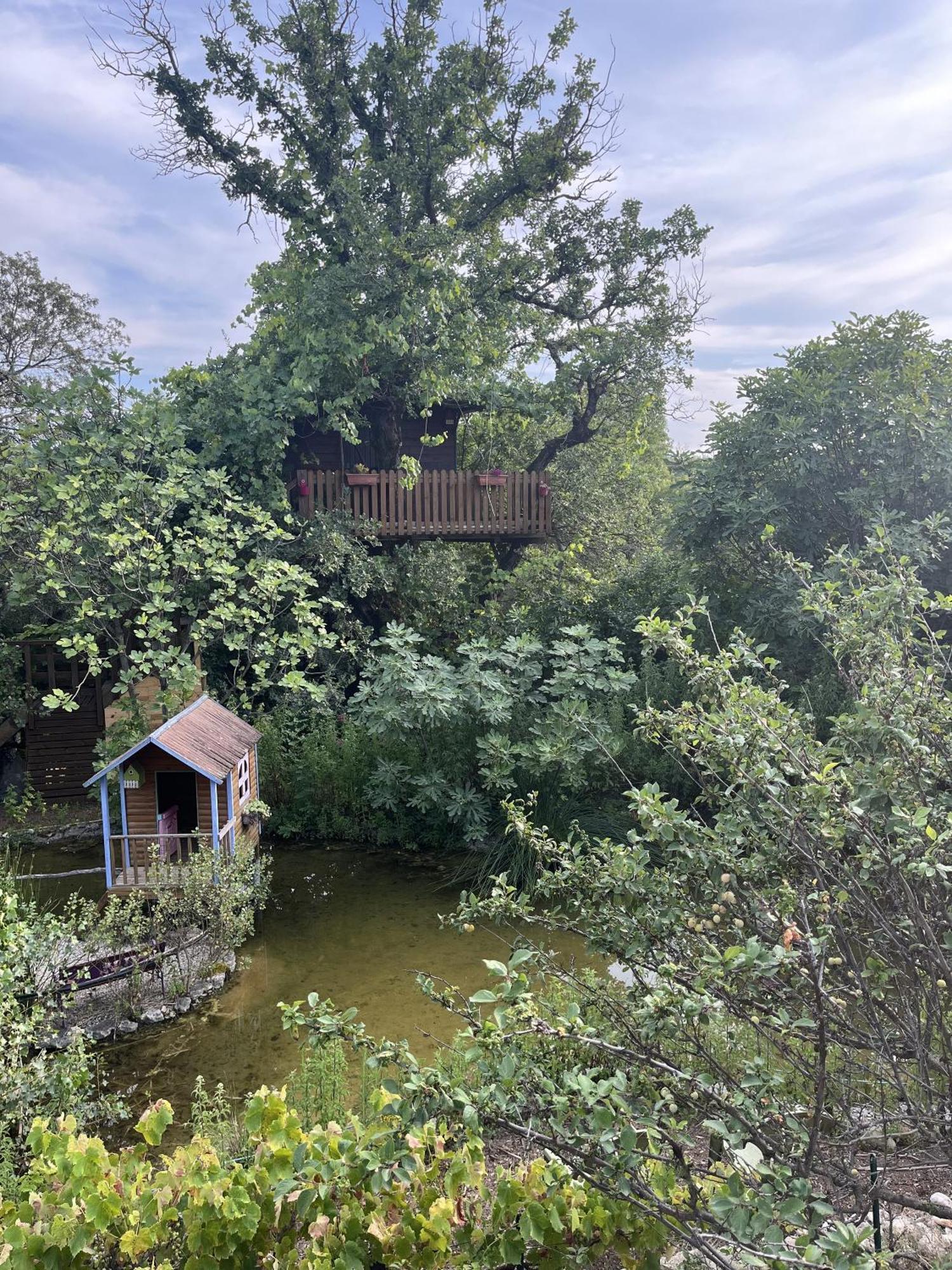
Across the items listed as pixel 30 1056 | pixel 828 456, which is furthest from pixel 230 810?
pixel 828 456

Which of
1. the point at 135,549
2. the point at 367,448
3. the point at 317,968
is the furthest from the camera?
the point at 367,448

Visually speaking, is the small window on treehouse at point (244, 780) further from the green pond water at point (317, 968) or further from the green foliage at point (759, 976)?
the green foliage at point (759, 976)

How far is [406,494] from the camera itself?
12117 millimetres

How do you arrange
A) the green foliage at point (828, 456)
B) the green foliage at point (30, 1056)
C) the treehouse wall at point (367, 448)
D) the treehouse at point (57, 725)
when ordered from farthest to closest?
the treehouse wall at point (367, 448)
the treehouse at point (57, 725)
the green foliage at point (828, 456)
the green foliage at point (30, 1056)

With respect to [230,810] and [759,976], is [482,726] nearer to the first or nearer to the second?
[230,810]

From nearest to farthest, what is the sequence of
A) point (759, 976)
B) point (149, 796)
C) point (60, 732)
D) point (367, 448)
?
point (759, 976) < point (149, 796) < point (60, 732) < point (367, 448)

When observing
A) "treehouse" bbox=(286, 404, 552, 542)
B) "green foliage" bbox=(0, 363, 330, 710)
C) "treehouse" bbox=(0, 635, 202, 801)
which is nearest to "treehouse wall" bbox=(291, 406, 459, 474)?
"treehouse" bbox=(286, 404, 552, 542)

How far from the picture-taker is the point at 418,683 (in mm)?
8008

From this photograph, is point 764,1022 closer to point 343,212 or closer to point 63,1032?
point 63,1032

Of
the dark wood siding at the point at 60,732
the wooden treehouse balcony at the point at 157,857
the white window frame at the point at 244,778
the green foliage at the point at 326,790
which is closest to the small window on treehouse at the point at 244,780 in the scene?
the white window frame at the point at 244,778

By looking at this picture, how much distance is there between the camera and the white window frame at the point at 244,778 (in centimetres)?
771

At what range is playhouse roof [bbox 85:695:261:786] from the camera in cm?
672

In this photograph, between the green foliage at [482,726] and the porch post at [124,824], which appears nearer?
the porch post at [124,824]

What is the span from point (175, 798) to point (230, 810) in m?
0.73
